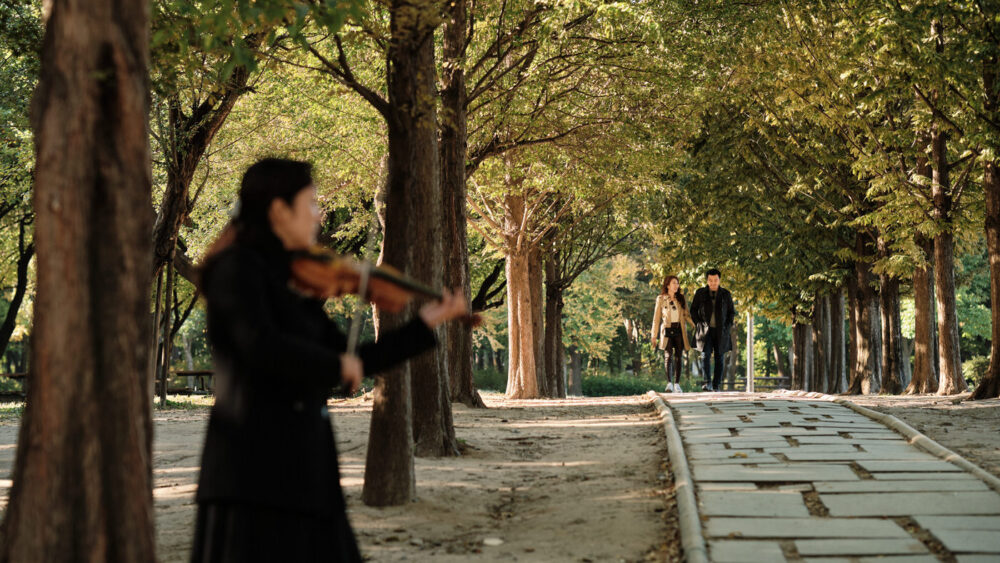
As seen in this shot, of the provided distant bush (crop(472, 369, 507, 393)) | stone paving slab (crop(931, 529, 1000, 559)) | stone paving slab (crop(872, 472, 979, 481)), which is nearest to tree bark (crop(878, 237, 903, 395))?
stone paving slab (crop(872, 472, 979, 481))

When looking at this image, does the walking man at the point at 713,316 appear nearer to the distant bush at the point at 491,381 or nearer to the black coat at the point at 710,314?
the black coat at the point at 710,314

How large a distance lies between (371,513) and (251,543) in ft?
15.3

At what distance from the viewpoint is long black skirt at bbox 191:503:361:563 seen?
312 cm

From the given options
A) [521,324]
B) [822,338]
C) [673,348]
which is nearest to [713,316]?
[673,348]

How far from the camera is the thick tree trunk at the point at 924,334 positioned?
19.8 metres

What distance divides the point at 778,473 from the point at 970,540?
235 cm

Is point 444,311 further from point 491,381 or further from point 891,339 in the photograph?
point 491,381

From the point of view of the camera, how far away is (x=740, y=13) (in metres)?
16.2

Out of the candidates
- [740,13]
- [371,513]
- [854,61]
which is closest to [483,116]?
[740,13]

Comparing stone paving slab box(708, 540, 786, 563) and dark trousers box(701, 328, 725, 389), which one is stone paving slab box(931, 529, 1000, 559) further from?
dark trousers box(701, 328, 725, 389)

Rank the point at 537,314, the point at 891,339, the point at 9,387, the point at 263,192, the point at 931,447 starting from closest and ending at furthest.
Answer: the point at 263,192, the point at 931,447, the point at 891,339, the point at 537,314, the point at 9,387

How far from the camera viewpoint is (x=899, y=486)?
7.77 meters

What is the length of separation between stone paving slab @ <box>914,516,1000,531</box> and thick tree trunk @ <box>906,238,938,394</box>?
44.6ft

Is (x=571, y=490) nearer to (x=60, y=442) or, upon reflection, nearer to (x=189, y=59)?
(x=189, y=59)
